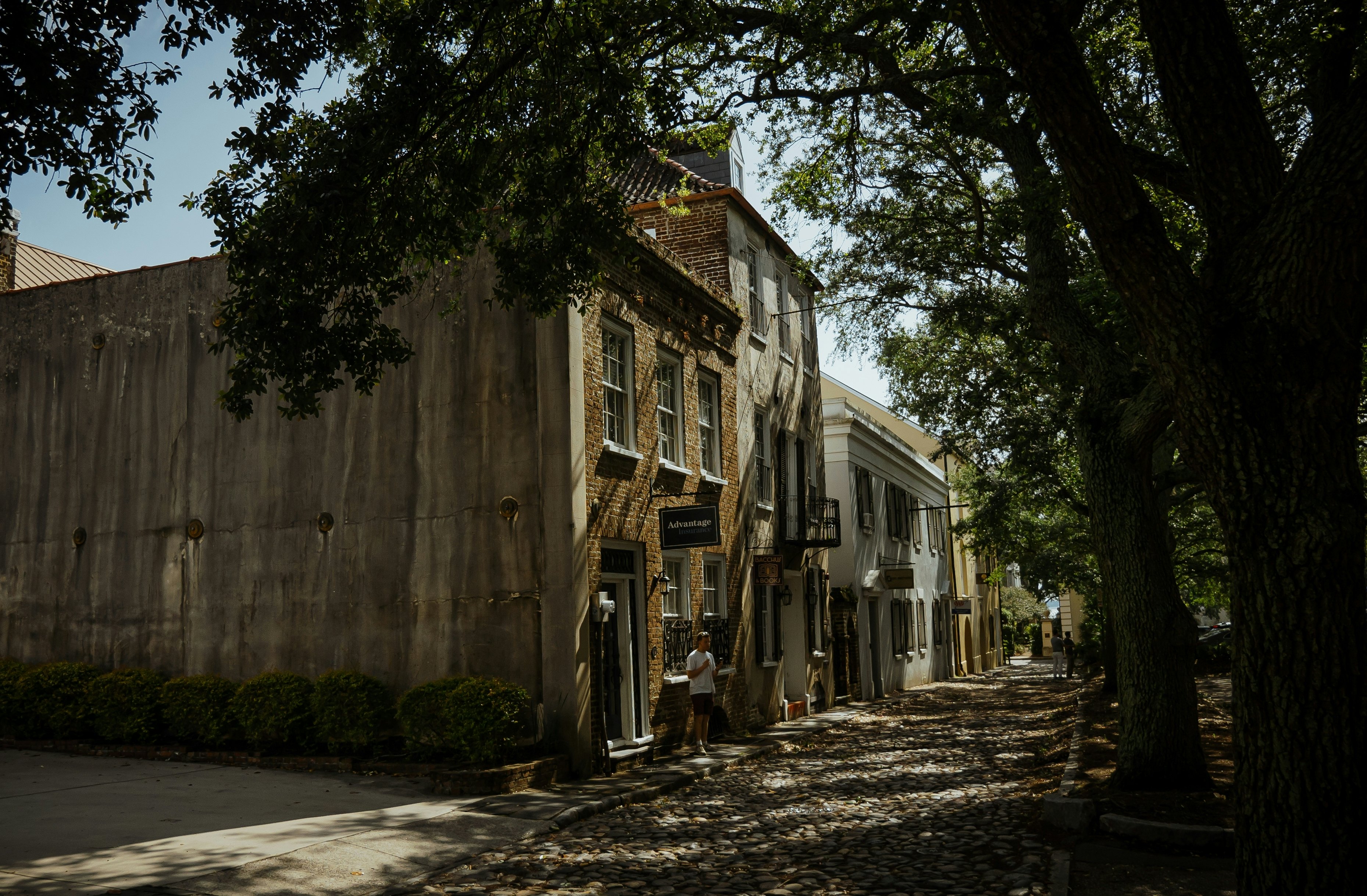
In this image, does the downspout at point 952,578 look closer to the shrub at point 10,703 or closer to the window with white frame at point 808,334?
the window with white frame at point 808,334

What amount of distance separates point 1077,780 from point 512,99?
8605 millimetres

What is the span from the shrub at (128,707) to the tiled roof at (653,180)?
10763mm

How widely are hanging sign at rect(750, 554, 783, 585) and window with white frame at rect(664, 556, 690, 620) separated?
2924 mm

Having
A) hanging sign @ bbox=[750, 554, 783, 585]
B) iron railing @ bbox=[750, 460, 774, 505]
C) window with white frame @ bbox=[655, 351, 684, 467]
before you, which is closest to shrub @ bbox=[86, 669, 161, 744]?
window with white frame @ bbox=[655, 351, 684, 467]

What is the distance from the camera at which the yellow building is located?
4112cm

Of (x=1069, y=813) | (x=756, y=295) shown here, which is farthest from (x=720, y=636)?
(x=1069, y=813)

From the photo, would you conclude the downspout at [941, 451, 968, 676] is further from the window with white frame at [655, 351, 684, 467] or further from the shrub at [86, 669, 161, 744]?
the shrub at [86, 669, 161, 744]

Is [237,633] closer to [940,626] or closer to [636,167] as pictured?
[636,167]

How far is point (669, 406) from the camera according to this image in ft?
56.1

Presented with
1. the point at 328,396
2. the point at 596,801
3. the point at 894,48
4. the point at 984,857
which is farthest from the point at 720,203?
the point at 984,857

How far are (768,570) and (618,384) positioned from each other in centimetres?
560

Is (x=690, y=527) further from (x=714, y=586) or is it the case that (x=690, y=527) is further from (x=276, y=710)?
(x=276, y=710)

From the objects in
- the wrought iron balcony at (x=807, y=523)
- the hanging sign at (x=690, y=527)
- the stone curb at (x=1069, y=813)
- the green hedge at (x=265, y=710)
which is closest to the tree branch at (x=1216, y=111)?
the stone curb at (x=1069, y=813)

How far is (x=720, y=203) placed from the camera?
2005 centimetres
